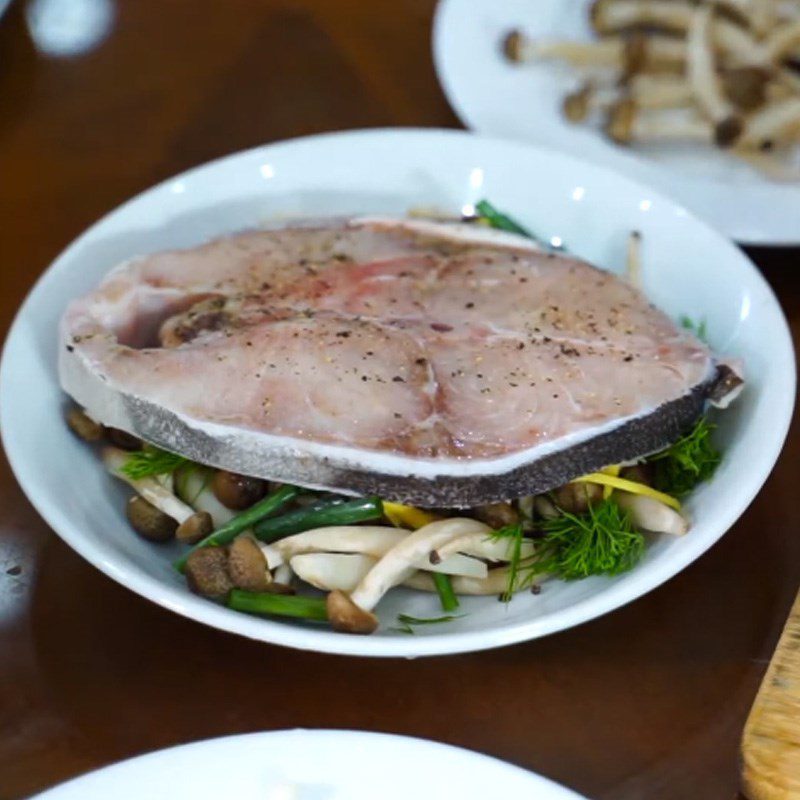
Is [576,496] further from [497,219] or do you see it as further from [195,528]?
[497,219]

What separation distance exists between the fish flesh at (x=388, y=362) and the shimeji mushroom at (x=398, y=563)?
0.07m

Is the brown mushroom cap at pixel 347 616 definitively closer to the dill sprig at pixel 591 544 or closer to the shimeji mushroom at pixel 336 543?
the shimeji mushroom at pixel 336 543

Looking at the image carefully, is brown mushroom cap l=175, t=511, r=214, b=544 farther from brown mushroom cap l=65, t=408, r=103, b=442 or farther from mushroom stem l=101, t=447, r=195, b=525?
brown mushroom cap l=65, t=408, r=103, b=442

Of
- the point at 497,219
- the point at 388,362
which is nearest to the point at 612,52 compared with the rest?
the point at 497,219

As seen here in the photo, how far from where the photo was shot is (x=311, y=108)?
2.55 m

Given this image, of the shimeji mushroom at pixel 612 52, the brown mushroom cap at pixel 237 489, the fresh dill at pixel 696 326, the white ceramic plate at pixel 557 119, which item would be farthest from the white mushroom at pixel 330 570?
the shimeji mushroom at pixel 612 52

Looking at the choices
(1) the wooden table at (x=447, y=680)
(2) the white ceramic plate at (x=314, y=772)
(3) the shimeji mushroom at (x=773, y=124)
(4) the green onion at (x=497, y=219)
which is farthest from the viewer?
(3) the shimeji mushroom at (x=773, y=124)

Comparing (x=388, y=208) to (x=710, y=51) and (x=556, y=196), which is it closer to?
(x=556, y=196)

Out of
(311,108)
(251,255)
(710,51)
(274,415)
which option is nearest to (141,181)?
(311,108)

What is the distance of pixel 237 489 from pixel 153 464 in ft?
0.45

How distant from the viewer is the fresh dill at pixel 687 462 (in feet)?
5.16

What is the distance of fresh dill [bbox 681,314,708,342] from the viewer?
182cm

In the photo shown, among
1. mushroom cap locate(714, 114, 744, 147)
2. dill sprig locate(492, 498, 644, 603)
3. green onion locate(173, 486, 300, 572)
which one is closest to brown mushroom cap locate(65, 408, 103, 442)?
green onion locate(173, 486, 300, 572)

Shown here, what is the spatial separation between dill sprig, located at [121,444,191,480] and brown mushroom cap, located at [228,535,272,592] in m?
0.21
